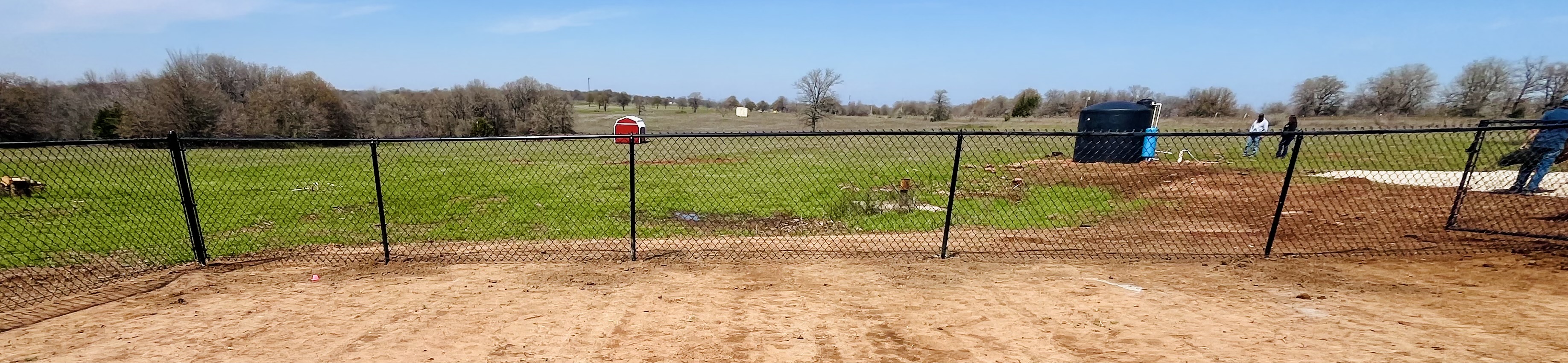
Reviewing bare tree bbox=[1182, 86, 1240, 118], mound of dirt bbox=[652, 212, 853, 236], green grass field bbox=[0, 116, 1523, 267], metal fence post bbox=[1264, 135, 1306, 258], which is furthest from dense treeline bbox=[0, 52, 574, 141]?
bare tree bbox=[1182, 86, 1240, 118]

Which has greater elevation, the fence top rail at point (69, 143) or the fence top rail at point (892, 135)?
the fence top rail at point (892, 135)

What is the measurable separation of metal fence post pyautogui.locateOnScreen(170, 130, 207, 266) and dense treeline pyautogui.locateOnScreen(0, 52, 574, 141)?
70.8 feet

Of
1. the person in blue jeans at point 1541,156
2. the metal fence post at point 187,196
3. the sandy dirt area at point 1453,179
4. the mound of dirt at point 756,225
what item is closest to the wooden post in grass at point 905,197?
the mound of dirt at point 756,225

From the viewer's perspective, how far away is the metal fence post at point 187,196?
4.76 meters

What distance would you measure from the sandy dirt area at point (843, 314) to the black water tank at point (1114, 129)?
1001cm

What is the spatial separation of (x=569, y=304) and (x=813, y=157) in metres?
14.8

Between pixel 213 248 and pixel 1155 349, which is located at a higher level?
pixel 1155 349

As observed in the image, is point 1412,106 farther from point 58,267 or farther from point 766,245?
point 58,267

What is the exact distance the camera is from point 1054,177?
12.3 meters

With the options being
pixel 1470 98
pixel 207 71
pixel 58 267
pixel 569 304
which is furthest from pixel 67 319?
pixel 1470 98

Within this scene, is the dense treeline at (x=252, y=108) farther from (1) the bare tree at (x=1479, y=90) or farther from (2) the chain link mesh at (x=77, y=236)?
(1) the bare tree at (x=1479, y=90)

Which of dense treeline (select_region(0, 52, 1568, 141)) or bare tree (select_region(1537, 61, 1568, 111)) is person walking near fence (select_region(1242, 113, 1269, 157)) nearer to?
dense treeline (select_region(0, 52, 1568, 141))

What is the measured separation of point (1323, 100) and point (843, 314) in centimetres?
4584

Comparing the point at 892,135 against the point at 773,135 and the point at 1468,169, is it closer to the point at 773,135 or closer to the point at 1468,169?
the point at 773,135
